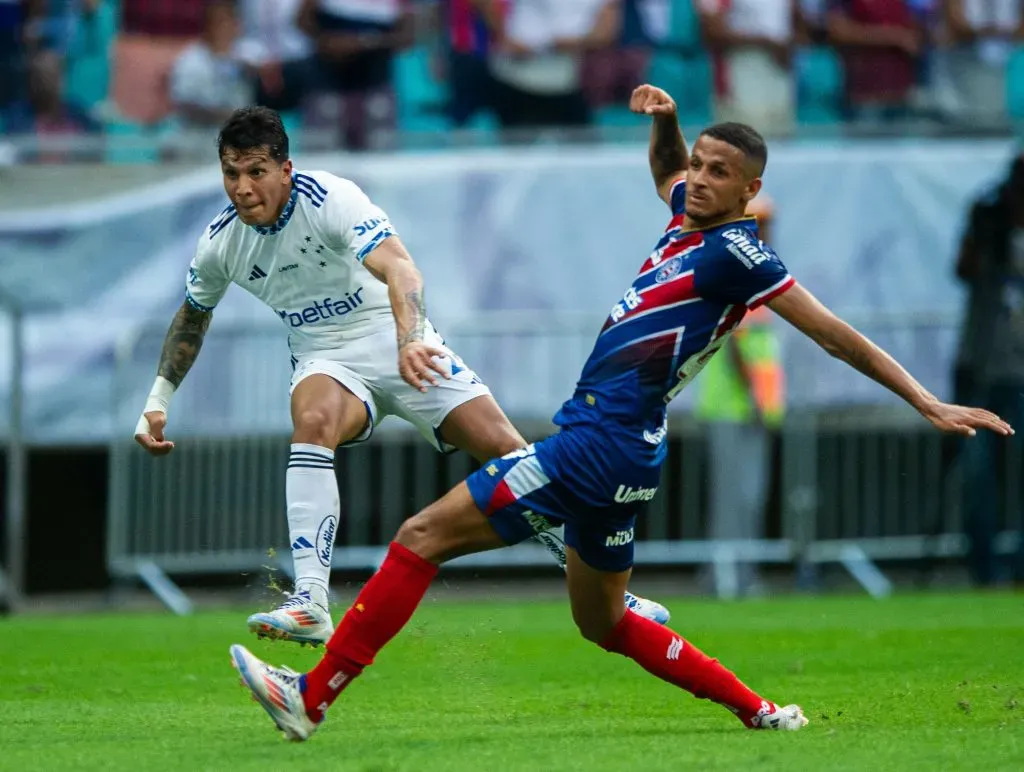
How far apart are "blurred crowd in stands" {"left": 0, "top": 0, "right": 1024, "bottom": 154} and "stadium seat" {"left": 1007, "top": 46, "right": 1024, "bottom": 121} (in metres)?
0.01

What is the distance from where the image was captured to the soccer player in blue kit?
6.23m

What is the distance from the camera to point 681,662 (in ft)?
21.9

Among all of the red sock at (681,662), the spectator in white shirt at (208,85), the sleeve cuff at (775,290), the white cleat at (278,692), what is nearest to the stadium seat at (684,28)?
the spectator in white shirt at (208,85)

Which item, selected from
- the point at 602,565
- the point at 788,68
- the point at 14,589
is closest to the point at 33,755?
the point at 602,565

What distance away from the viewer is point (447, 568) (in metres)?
14.6

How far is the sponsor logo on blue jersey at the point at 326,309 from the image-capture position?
8273 mm

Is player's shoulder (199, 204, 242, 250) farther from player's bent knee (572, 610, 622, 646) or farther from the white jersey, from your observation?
player's bent knee (572, 610, 622, 646)

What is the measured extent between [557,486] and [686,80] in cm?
1090

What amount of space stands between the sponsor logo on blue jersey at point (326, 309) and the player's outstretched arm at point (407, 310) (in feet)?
2.22

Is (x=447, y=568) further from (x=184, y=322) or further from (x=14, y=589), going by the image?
(x=184, y=322)

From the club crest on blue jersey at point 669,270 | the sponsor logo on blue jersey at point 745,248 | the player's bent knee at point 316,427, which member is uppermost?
the sponsor logo on blue jersey at point 745,248

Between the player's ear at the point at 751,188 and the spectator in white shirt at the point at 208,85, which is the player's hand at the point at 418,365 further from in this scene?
the spectator in white shirt at the point at 208,85

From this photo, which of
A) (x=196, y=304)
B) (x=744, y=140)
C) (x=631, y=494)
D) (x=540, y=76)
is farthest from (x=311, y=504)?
(x=540, y=76)

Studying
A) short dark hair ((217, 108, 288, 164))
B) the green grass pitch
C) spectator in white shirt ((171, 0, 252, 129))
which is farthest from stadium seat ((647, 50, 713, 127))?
short dark hair ((217, 108, 288, 164))
